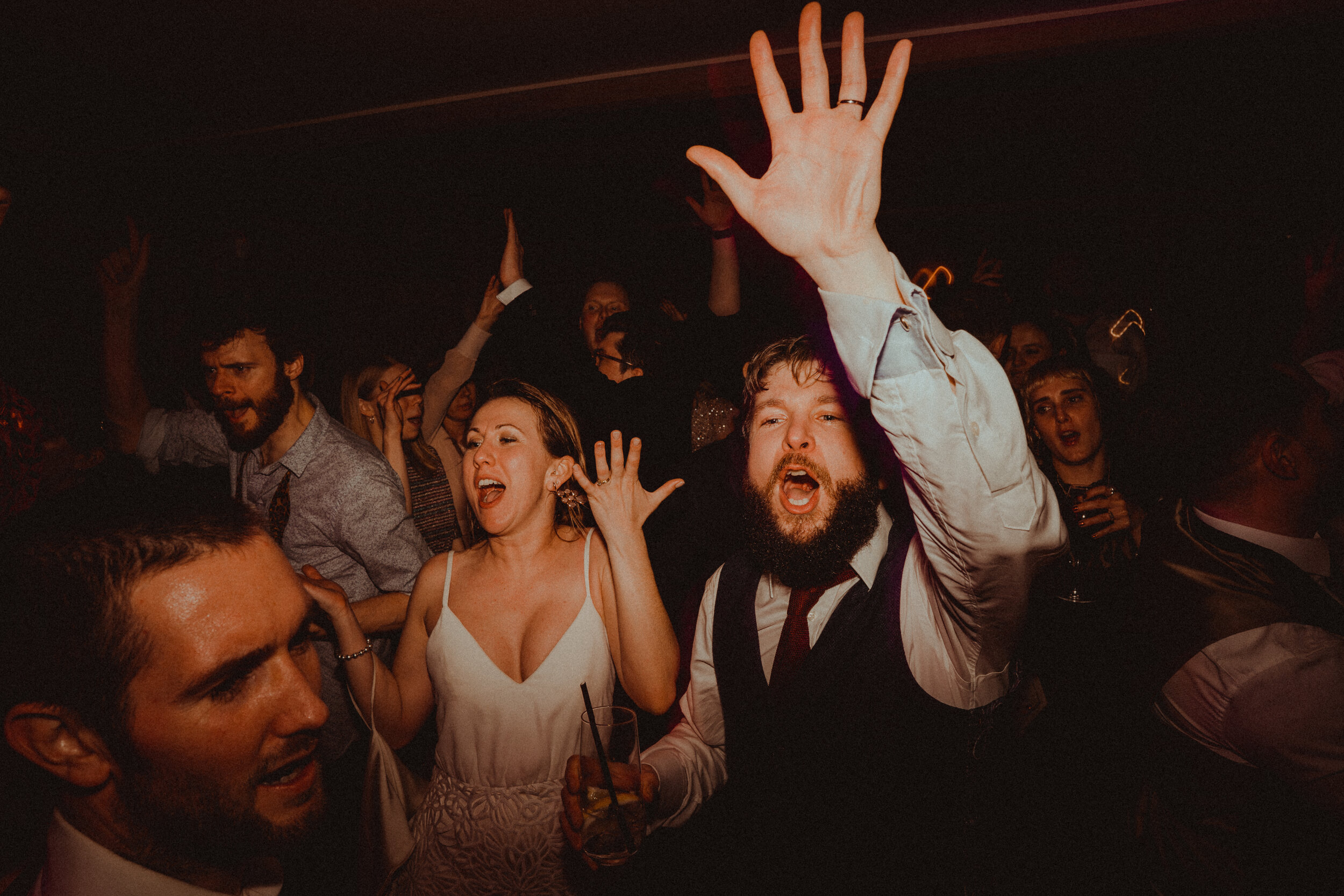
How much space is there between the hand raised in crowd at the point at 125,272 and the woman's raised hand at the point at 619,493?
11.1ft

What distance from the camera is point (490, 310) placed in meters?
3.76

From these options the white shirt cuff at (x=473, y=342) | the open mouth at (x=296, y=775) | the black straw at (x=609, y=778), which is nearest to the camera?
the open mouth at (x=296, y=775)

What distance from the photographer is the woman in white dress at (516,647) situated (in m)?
1.81

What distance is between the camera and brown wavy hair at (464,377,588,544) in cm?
219

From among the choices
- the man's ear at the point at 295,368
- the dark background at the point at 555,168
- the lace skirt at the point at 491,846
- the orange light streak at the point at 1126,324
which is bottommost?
the lace skirt at the point at 491,846

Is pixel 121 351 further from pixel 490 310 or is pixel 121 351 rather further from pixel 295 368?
pixel 490 310

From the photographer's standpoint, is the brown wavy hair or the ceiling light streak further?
the ceiling light streak

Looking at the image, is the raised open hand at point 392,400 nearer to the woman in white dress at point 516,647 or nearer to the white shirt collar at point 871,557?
the woman in white dress at point 516,647

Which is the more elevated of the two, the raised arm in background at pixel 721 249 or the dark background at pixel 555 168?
the dark background at pixel 555 168

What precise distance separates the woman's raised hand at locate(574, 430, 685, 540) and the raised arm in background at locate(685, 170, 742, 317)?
1.90 m

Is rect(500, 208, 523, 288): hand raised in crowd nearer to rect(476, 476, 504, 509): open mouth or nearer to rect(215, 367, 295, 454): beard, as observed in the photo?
rect(215, 367, 295, 454): beard

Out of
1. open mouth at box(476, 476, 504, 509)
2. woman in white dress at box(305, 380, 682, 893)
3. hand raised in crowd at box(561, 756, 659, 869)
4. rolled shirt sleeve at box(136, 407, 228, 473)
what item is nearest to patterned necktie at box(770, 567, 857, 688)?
woman in white dress at box(305, 380, 682, 893)

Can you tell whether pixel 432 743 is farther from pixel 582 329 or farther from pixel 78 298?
pixel 78 298

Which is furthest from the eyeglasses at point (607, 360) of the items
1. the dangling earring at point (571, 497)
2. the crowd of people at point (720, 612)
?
the dangling earring at point (571, 497)
